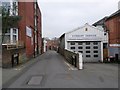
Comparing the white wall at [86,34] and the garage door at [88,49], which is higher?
the white wall at [86,34]

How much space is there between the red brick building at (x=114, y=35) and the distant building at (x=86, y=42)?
2.10 meters

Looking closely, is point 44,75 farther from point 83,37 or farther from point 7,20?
point 83,37

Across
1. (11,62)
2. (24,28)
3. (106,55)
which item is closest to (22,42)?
(24,28)

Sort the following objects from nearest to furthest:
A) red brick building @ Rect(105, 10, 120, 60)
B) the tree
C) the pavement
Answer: the pavement → the tree → red brick building @ Rect(105, 10, 120, 60)

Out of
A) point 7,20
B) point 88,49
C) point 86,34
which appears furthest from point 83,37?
point 7,20

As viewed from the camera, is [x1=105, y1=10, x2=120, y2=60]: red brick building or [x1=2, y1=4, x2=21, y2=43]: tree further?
[x1=105, y1=10, x2=120, y2=60]: red brick building

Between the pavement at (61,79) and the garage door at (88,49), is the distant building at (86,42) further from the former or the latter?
the pavement at (61,79)

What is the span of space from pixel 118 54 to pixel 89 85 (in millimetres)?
26690

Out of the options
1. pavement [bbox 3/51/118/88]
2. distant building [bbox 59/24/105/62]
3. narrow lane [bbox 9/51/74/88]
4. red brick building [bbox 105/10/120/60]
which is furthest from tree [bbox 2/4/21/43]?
red brick building [bbox 105/10/120/60]

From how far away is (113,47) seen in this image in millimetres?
40781

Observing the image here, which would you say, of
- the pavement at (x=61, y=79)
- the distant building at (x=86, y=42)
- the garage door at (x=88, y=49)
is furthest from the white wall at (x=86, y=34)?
the pavement at (x=61, y=79)

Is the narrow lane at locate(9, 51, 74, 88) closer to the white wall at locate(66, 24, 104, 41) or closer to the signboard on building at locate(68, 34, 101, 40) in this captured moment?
the signboard on building at locate(68, 34, 101, 40)

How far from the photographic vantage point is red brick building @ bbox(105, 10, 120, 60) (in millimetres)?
39397

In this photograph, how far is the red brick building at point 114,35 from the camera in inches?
1551
